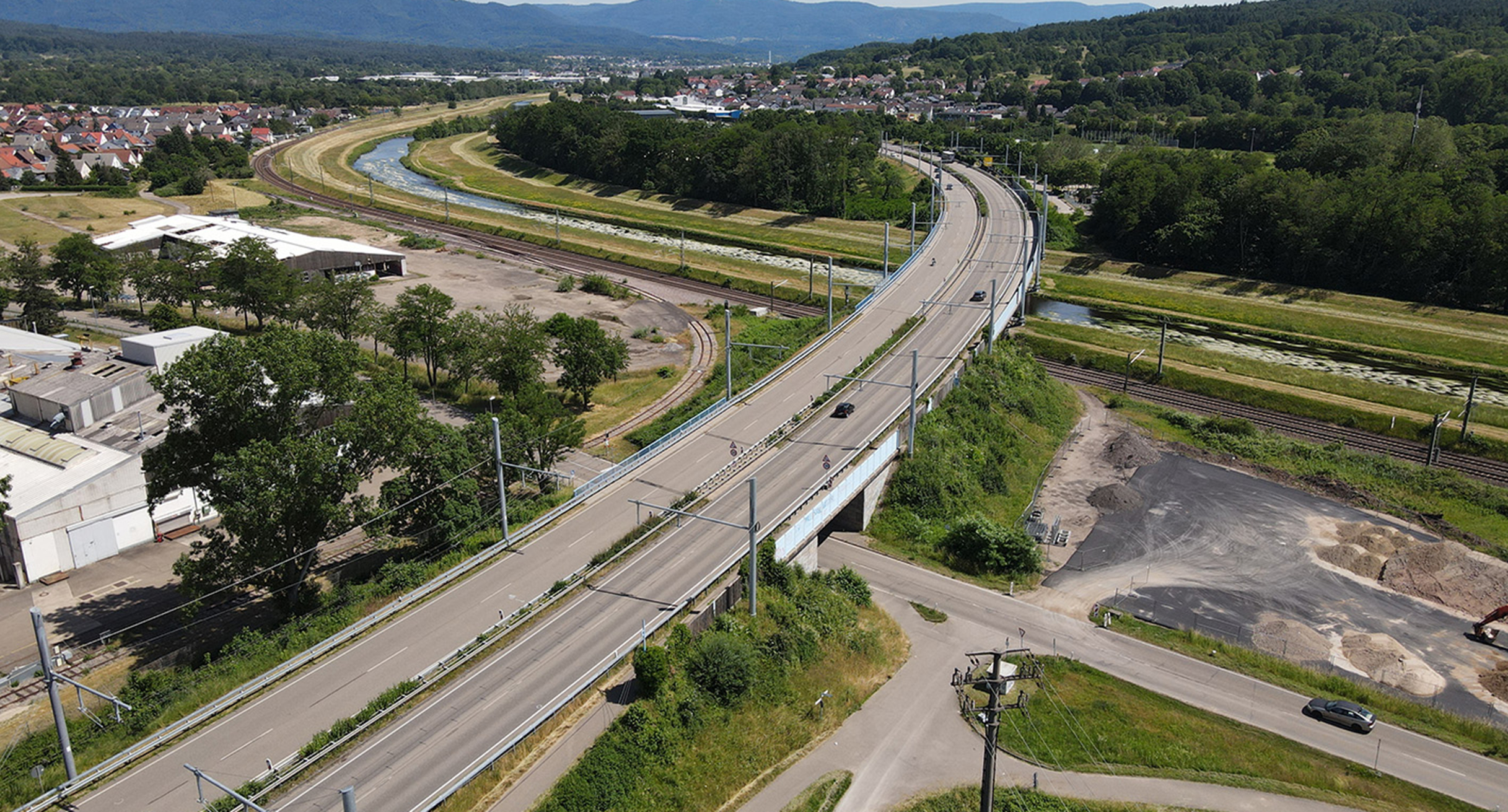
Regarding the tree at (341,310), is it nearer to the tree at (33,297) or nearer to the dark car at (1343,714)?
the tree at (33,297)

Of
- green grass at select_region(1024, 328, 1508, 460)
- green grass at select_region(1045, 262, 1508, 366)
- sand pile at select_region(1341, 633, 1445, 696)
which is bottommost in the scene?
sand pile at select_region(1341, 633, 1445, 696)

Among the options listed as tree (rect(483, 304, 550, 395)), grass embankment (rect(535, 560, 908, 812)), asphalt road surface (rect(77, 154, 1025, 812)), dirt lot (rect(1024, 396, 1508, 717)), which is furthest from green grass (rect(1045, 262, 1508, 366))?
grass embankment (rect(535, 560, 908, 812))

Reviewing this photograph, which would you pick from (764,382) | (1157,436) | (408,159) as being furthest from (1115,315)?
(408,159)

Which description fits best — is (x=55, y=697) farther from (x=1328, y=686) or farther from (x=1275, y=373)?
(x=1275, y=373)

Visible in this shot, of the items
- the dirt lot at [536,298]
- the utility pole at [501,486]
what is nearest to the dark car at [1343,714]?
the utility pole at [501,486]

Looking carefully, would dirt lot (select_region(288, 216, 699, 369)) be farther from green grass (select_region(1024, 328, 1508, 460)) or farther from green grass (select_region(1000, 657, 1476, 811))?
green grass (select_region(1000, 657, 1476, 811))
